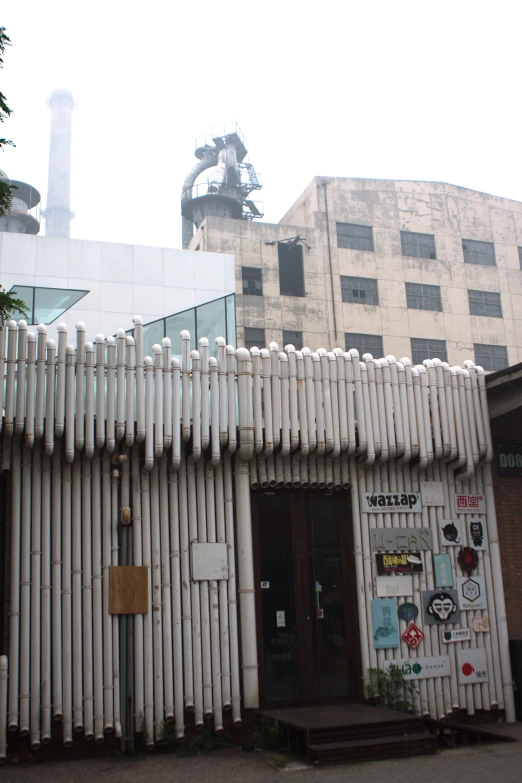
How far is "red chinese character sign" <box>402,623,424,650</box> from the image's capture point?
493 inches

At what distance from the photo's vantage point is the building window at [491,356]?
55.1 meters

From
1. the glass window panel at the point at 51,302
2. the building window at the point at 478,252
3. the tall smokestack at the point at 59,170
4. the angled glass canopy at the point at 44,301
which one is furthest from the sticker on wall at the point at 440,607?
the tall smokestack at the point at 59,170

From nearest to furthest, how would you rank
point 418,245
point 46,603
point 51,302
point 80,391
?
1. point 46,603
2. point 80,391
3. point 51,302
4. point 418,245

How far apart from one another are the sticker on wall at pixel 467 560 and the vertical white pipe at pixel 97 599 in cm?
581

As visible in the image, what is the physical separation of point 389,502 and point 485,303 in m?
46.0

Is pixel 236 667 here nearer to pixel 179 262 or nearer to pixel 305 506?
pixel 305 506

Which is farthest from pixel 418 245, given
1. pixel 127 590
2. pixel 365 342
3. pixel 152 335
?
pixel 127 590

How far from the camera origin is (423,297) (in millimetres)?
54688

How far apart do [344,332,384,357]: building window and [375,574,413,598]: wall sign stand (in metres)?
39.0

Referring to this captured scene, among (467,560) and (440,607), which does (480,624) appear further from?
(467,560)

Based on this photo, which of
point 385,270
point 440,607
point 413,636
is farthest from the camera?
point 385,270

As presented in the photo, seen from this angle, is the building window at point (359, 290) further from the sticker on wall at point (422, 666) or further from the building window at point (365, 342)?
the sticker on wall at point (422, 666)

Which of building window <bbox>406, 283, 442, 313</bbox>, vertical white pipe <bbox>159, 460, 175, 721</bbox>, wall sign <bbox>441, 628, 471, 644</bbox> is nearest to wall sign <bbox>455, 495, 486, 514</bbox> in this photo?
wall sign <bbox>441, 628, 471, 644</bbox>

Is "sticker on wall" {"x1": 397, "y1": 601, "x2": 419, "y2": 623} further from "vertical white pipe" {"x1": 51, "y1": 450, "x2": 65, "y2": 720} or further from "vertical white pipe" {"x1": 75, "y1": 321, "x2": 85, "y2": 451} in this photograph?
"vertical white pipe" {"x1": 75, "y1": 321, "x2": 85, "y2": 451}
